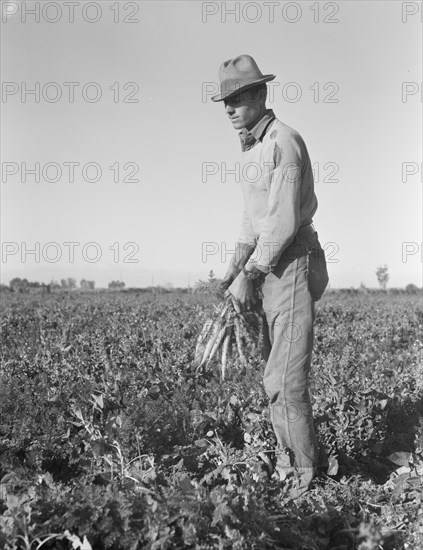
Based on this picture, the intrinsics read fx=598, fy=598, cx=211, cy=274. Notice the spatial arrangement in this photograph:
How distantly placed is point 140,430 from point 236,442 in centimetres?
84

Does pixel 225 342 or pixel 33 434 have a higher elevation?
pixel 225 342

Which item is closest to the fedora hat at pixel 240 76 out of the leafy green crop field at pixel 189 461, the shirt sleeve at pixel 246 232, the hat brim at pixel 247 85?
the hat brim at pixel 247 85

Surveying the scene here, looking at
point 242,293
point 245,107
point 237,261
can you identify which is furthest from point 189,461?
point 245,107

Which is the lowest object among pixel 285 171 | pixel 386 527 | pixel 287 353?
pixel 386 527

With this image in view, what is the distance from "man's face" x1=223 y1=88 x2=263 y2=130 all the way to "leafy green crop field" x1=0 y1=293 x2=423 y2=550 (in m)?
1.41

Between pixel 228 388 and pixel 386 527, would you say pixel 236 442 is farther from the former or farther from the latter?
pixel 386 527

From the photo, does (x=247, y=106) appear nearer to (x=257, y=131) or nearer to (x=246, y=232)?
(x=257, y=131)

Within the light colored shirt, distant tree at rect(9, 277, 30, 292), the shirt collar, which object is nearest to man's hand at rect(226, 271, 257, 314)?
the light colored shirt

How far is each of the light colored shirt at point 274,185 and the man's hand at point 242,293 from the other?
113 mm

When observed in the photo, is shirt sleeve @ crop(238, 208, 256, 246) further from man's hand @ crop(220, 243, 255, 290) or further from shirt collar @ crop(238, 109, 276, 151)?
shirt collar @ crop(238, 109, 276, 151)

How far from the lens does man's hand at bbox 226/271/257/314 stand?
320 centimetres

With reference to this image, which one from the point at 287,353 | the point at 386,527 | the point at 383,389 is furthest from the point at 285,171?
the point at 383,389

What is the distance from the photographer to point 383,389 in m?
4.77

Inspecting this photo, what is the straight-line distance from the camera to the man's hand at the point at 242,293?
3201mm
